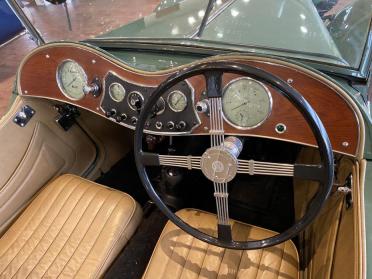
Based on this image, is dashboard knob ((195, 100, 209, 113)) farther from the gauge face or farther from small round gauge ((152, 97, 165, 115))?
the gauge face

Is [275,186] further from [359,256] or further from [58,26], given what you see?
[58,26]

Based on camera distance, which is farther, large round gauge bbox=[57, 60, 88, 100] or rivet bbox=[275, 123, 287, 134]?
large round gauge bbox=[57, 60, 88, 100]

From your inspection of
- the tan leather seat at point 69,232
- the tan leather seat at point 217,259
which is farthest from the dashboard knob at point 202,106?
the tan leather seat at point 69,232

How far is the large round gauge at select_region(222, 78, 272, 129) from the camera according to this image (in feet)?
2.81

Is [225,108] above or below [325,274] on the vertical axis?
above

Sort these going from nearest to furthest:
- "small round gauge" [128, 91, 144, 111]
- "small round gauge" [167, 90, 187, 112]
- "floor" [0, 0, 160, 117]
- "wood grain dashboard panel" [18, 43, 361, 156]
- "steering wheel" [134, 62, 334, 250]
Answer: "steering wheel" [134, 62, 334, 250] → "wood grain dashboard panel" [18, 43, 361, 156] → "small round gauge" [167, 90, 187, 112] → "small round gauge" [128, 91, 144, 111] → "floor" [0, 0, 160, 117]

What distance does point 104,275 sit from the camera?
3.96 feet

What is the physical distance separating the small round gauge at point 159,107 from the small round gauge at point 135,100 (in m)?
0.08

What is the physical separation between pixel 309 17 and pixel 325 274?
105 centimetres

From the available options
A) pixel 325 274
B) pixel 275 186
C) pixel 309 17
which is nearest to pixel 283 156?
pixel 275 186

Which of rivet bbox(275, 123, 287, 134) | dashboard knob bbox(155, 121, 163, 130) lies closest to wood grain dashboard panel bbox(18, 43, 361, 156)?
rivet bbox(275, 123, 287, 134)

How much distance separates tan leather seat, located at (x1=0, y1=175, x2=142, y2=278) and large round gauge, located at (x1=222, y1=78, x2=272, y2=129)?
65 cm

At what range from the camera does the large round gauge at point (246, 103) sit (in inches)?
33.7

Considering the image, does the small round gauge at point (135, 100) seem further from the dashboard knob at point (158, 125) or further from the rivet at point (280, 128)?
the rivet at point (280, 128)
